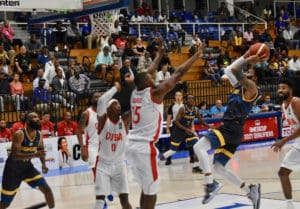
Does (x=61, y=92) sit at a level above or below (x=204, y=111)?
above

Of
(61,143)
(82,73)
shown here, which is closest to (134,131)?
(61,143)

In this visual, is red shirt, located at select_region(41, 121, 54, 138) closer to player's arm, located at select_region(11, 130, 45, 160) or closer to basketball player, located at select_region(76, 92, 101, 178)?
basketball player, located at select_region(76, 92, 101, 178)

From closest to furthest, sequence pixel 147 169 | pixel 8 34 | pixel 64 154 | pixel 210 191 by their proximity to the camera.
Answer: pixel 147 169 < pixel 210 191 < pixel 64 154 < pixel 8 34

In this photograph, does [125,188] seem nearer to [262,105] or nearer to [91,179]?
[91,179]

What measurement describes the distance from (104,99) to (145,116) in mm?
537

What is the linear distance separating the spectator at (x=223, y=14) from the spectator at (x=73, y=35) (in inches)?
342

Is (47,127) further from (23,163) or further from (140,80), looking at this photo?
(140,80)

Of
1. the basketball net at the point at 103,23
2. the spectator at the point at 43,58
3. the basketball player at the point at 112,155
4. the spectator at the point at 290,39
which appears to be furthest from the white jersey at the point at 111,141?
the spectator at the point at 290,39

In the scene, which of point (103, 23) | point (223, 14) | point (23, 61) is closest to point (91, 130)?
point (103, 23)

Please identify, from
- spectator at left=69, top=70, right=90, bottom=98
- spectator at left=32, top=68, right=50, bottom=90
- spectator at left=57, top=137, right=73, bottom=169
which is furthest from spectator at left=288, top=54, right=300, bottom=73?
spectator at left=57, top=137, right=73, bottom=169

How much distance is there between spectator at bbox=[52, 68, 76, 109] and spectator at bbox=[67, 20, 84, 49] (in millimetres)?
3891

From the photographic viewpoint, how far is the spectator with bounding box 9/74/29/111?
1575 cm

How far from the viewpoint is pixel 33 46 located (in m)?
19.1

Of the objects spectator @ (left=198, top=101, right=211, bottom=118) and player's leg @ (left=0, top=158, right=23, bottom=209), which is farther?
spectator @ (left=198, top=101, right=211, bottom=118)
